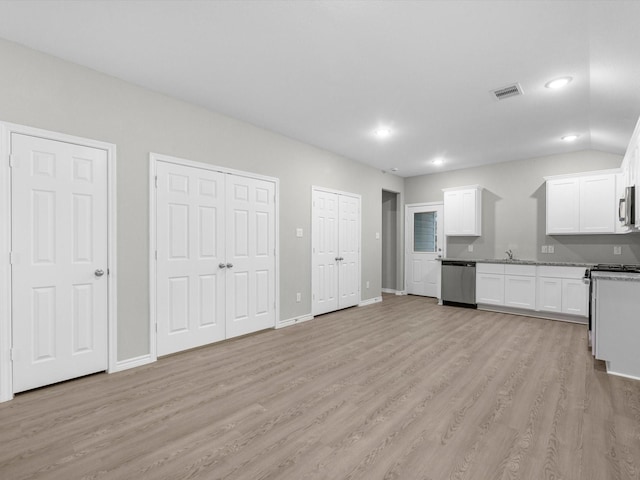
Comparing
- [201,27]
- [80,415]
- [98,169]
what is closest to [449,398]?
[80,415]

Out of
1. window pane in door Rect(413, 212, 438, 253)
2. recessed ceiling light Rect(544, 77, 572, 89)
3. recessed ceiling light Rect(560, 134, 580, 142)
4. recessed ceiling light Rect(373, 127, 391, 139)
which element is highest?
recessed ceiling light Rect(373, 127, 391, 139)

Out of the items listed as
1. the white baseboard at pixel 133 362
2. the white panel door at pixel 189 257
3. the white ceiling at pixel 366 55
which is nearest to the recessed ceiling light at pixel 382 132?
the white ceiling at pixel 366 55

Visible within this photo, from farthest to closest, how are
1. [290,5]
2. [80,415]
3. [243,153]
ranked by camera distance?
[243,153] < [80,415] < [290,5]

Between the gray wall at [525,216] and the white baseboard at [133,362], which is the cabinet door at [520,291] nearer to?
the gray wall at [525,216]

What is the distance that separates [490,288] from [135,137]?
5.96 meters

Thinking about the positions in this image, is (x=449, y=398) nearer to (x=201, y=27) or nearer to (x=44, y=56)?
(x=201, y=27)

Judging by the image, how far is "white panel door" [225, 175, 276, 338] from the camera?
13.8ft

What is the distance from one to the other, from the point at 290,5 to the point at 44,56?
2.22 metres

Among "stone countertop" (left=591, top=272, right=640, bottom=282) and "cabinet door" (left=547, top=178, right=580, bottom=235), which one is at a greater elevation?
"cabinet door" (left=547, top=178, right=580, bottom=235)

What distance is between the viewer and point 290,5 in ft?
7.22

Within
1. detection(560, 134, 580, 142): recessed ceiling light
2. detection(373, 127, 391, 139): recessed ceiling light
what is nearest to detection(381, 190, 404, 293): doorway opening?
detection(373, 127, 391, 139): recessed ceiling light

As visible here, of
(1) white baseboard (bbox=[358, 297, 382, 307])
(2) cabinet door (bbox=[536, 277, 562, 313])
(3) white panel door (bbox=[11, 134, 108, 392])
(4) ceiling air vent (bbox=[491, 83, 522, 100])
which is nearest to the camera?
(3) white panel door (bbox=[11, 134, 108, 392])

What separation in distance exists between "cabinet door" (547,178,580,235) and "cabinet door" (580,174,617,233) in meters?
0.08

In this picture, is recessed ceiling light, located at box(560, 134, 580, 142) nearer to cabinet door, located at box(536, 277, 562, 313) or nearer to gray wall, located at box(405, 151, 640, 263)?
gray wall, located at box(405, 151, 640, 263)
